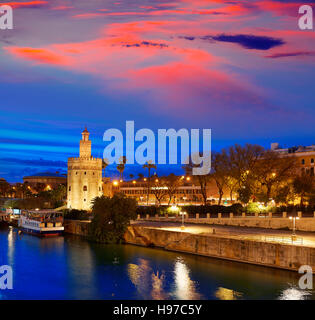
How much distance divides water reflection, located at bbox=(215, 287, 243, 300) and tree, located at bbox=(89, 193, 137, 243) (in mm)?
25237

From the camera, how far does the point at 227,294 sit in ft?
97.4

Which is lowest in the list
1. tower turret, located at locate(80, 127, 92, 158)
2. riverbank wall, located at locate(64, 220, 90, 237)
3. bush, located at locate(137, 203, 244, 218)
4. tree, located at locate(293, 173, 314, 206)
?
riverbank wall, located at locate(64, 220, 90, 237)

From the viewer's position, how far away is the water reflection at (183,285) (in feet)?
97.5

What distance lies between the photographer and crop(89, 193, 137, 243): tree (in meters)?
54.3

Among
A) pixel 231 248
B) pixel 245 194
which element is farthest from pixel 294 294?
pixel 245 194

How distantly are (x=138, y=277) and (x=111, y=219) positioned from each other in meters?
21.0

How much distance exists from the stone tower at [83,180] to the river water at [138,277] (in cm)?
3490

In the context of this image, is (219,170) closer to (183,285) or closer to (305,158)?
(305,158)

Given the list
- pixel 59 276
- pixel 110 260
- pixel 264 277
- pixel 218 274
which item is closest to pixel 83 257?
pixel 110 260

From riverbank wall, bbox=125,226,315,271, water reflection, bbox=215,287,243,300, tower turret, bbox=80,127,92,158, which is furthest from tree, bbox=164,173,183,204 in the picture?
water reflection, bbox=215,287,243,300

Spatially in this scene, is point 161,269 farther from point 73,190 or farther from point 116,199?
point 73,190

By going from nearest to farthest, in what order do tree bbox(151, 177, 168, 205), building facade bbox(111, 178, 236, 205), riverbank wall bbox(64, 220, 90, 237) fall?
riverbank wall bbox(64, 220, 90, 237) < tree bbox(151, 177, 168, 205) < building facade bbox(111, 178, 236, 205)

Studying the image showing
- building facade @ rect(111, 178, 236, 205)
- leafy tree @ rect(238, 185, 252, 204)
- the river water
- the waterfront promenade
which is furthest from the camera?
building facade @ rect(111, 178, 236, 205)

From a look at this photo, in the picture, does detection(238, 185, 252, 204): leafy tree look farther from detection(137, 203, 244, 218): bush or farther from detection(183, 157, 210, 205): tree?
detection(183, 157, 210, 205): tree
